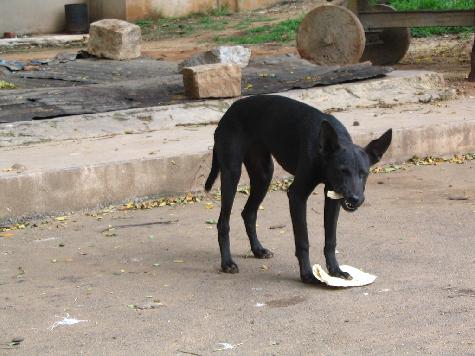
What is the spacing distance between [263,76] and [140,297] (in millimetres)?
6189

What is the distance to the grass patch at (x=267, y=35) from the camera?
59.4ft

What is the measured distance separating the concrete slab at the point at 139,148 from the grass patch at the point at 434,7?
23.6ft

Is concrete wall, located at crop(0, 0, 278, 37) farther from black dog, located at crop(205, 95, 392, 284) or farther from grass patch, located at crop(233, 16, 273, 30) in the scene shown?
black dog, located at crop(205, 95, 392, 284)

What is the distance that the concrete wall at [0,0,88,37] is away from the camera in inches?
776

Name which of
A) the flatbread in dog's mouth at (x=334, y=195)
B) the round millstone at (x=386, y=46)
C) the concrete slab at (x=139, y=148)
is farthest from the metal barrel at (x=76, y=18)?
the flatbread in dog's mouth at (x=334, y=195)

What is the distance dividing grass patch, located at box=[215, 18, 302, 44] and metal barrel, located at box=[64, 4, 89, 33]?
10.0 feet

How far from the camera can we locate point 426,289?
5590mm

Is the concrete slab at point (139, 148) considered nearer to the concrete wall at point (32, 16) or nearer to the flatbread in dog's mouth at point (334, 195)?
the flatbread in dog's mouth at point (334, 195)

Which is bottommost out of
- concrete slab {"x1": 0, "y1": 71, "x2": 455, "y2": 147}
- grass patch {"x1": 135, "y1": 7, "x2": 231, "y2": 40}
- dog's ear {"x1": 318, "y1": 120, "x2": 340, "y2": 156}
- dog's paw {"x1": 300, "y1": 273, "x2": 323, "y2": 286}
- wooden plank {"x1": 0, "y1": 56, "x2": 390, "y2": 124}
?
grass patch {"x1": 135, "y1": 7, "x2": 231, "y2": 40}

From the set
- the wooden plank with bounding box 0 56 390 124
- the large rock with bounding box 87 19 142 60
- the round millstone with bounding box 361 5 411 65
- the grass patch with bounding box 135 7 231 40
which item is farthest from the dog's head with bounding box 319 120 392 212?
the grass patch with bounding box 135 7 231 40

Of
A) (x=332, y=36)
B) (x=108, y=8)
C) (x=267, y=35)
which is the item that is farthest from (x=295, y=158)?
(x=108, y=8)

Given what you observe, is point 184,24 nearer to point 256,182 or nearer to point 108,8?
point 108,8

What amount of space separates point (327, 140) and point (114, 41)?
8745mm

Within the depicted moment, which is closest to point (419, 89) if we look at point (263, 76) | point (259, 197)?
point (263, 76)
